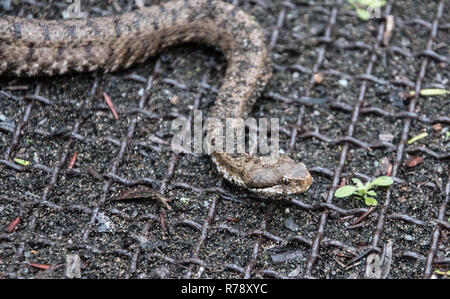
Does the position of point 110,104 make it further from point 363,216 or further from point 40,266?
point 363,216

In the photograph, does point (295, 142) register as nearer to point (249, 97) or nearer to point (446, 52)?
point (249, 97)

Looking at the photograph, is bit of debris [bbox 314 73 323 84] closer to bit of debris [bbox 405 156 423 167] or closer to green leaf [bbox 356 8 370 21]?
green leaf [bbox 356 8 370 21]

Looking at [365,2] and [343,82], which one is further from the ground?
[365,2]

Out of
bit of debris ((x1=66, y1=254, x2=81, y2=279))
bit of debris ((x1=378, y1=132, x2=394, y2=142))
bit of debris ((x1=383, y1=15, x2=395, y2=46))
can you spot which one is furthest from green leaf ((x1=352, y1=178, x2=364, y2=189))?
bit of debris ((x1=66, y1=254, x2=81, y2=279))

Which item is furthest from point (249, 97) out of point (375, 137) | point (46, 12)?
point (46, 12)

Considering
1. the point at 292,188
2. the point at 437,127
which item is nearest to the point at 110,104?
the point at 292,188
